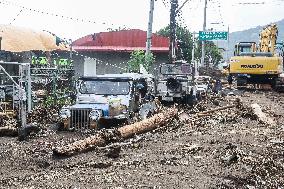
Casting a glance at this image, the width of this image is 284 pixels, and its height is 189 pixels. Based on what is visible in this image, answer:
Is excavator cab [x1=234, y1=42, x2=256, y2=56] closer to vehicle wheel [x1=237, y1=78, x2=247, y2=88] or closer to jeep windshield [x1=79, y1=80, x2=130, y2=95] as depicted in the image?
vehicle wheel [x1=237, y1=78, x2=247, y2=88]

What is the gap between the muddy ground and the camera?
7398 millimetres

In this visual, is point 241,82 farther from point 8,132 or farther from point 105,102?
point 8,132


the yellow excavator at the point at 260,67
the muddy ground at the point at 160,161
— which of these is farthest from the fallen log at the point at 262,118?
the yellow excavator at the point at 260,67

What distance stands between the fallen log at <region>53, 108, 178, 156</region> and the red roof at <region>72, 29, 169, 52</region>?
1017 inches

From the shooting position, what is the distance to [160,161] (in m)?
8.88

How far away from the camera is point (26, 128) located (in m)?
12.1

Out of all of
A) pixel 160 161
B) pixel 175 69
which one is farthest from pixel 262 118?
pixel 175 69

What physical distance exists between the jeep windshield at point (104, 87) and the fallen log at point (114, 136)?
1.55 meters

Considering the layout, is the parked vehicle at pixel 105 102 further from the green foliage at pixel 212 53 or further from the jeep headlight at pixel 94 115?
the green foliage at pixel 212 53

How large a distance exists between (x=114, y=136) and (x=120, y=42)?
30.4 meters

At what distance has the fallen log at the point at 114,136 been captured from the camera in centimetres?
973

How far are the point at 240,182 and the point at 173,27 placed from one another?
2066cm

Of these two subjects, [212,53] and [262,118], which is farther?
[212,53]

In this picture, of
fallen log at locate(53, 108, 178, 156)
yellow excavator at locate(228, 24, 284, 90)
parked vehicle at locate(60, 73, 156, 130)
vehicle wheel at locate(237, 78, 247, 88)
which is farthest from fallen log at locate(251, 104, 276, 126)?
vehicle wheel at locate(237, 78, 247, 88)
